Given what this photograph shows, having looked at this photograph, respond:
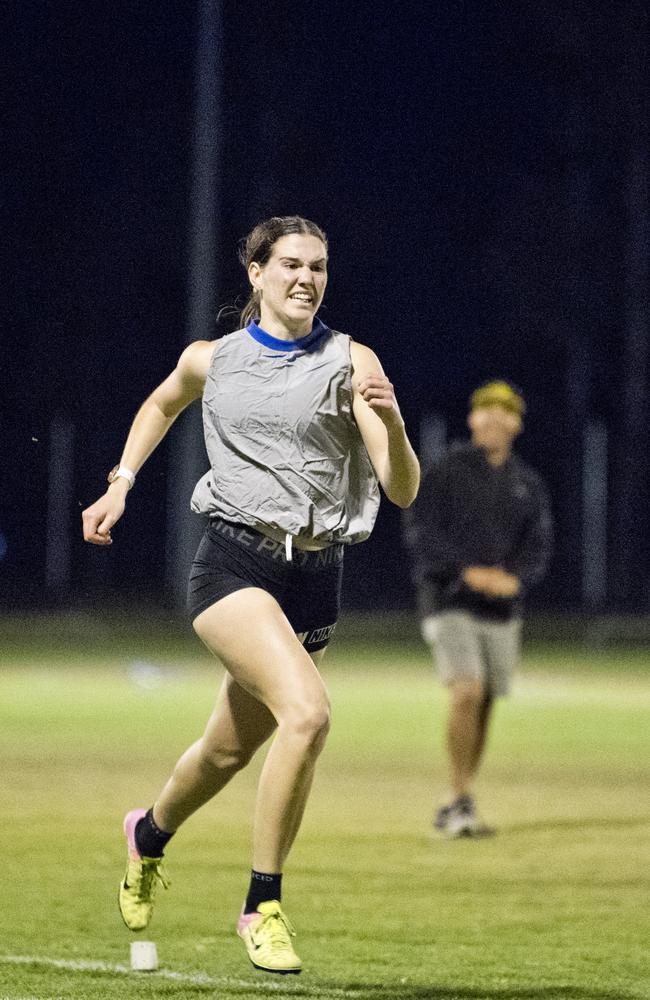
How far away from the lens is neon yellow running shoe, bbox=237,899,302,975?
20.0 ft

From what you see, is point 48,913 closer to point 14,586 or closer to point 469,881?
point 469,881

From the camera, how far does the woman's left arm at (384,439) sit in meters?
6.26

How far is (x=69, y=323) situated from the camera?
159 feet

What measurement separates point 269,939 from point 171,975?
39.7 inches

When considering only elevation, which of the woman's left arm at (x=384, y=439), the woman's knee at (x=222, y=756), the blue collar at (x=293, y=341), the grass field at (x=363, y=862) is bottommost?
the grass field at (x=363, y=862)

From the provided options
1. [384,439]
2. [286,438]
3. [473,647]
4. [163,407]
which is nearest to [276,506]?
[286,438]

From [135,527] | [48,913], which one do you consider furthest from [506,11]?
[48,913]

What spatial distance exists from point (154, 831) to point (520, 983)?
1.40 m

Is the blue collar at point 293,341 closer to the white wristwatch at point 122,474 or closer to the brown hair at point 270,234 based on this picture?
the brown hair at point 270,234

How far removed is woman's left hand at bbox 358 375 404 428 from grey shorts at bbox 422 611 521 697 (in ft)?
17.6

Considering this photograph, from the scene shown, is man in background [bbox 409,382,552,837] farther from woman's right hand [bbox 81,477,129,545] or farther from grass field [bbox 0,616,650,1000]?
→ woman's right hand [bbox 81,477,129,545]

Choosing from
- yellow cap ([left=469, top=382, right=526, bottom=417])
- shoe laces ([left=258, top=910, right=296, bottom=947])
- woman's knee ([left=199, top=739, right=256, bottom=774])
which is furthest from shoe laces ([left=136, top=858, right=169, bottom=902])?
yellow cap ([left=469, top=382, right=526, bottom=417])

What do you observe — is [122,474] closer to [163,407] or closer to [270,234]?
[163,407]

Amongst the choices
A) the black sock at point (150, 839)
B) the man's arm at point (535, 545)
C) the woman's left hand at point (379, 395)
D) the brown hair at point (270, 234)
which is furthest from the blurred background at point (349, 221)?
the woman's left hand at point (379, 395)
